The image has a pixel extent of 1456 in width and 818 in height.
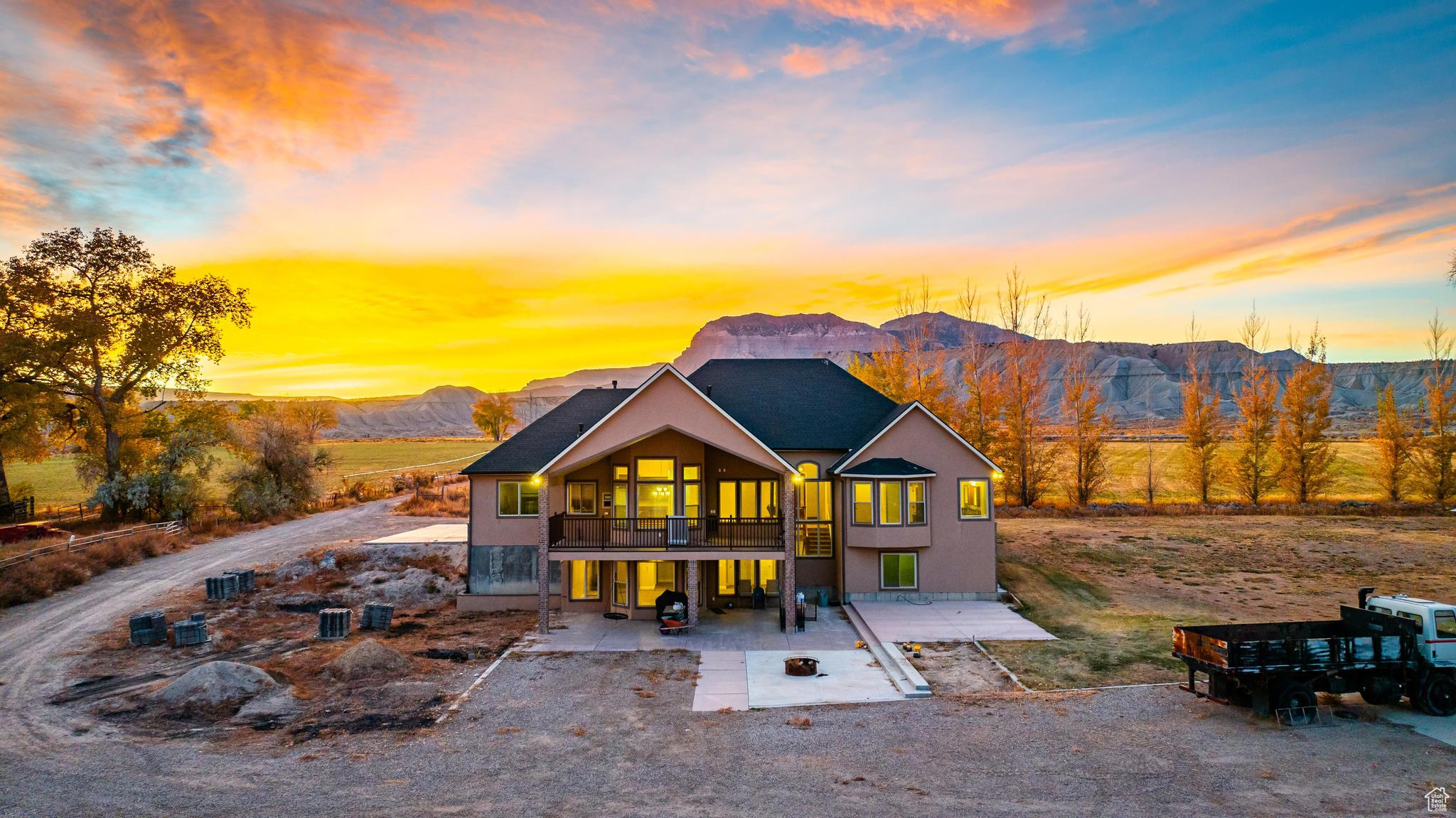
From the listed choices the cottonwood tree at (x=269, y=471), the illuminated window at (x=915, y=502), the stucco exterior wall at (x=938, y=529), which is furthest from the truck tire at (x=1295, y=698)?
the cottonwood tree at (x=269, y=471)

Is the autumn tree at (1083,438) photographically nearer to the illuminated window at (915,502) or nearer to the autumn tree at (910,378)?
the autumn tree at (910,378)

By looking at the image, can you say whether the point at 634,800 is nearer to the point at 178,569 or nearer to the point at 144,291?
the point at 178,569

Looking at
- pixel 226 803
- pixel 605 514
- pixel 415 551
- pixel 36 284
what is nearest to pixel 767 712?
pixel 226 803

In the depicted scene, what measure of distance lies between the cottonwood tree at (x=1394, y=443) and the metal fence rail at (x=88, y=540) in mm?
74002

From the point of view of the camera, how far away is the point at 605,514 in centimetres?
2539

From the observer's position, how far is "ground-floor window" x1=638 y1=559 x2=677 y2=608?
24406 mm

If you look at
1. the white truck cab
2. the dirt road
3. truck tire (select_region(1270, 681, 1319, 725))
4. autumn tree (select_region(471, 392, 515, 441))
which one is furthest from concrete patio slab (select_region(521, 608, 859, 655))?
autumn tree (select_region(471, 392, 515, 441))

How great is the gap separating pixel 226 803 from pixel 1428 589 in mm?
37175

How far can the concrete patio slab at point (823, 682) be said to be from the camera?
16.0 metres

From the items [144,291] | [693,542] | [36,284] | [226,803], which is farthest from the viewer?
[144,291]

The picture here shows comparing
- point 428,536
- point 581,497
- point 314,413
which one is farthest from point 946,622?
point 314,413

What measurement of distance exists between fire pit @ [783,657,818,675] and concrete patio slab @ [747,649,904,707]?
0.38 feet

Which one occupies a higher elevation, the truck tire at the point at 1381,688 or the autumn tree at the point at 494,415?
the autumn tree at the point at 494,415

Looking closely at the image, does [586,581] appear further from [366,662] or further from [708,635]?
[366,662]
